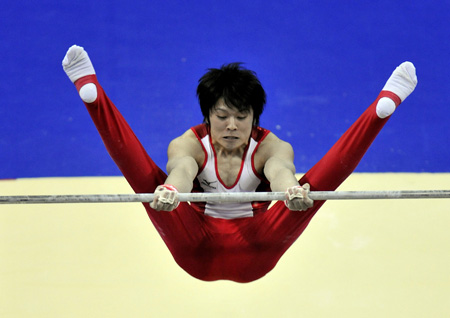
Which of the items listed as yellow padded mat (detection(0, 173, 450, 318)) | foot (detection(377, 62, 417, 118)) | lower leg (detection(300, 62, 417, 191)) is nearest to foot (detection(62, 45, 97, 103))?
lower leg (detection(300, 62, 417, 191))

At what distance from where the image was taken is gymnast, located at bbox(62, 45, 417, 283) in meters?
1.69

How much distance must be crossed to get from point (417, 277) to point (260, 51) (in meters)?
1.68

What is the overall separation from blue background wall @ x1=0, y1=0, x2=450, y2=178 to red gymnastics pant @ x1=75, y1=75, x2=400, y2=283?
1687 mm

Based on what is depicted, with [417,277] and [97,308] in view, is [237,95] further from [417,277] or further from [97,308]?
[417,277]

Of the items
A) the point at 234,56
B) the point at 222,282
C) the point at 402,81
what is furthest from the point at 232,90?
the point at 234,56

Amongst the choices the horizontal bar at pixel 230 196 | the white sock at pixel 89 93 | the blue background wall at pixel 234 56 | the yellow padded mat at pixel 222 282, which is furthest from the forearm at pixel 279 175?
the blue background wall at pixel 234 56

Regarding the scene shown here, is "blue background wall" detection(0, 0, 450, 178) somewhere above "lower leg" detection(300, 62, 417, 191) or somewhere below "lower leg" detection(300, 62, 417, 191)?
above

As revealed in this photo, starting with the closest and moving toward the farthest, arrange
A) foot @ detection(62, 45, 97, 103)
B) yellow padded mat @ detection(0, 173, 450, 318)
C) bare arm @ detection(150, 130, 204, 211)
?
1. bare arm @ detection(150, 130, 204, 211)
2. foot @ detection(62, 45, 97, 103)
3. yellow padded mat @ detection(0, 173, 450, 318)

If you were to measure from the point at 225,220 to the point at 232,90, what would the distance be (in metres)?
0.48

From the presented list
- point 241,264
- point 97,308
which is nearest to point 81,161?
point 97,308

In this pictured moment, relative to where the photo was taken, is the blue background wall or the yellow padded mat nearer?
the yellow padded mat

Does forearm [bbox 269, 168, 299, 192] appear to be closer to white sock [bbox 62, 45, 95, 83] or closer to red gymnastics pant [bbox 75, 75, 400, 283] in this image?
red gymnastics pant [bbox 75, 75, 400, 283]

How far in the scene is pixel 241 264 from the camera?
77.4 inches

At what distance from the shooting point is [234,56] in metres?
3.43
